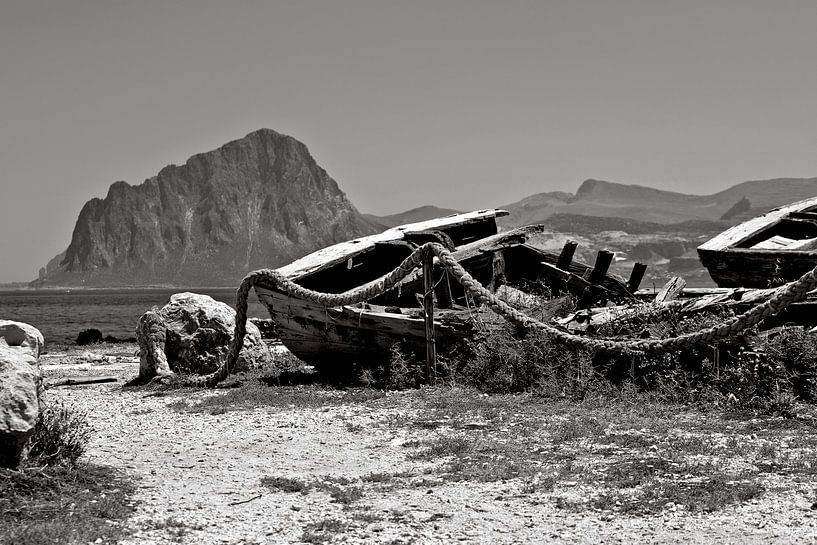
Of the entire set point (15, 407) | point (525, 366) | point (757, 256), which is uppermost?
point (757, 256)

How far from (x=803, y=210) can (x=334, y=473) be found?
1235 cm

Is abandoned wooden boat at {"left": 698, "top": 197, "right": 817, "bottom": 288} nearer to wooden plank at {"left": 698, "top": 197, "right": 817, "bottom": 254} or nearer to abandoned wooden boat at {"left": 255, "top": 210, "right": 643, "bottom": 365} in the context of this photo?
wooden plank at {"left": 698, "top": 197, "right": 817, "bottom": 254}

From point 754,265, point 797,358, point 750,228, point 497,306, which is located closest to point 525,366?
point 497,306

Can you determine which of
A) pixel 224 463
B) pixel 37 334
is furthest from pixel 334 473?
pixel 37 334

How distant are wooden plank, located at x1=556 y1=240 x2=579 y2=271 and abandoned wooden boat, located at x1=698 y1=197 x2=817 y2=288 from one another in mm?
2335

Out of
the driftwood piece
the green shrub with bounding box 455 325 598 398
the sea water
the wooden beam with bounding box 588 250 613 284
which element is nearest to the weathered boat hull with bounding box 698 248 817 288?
the wooden beam with bounding box 588 250 613 284

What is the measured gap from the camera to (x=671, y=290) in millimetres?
12328

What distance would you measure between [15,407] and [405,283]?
774 cm

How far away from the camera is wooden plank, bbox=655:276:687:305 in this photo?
1200cm

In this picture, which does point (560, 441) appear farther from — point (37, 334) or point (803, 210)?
point (803, 210)

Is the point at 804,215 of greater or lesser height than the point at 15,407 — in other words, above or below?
above

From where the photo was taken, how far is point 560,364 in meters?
10.3

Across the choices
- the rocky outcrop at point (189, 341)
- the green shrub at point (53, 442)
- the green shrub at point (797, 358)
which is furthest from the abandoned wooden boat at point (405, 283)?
the green shrub at point (53, 442)

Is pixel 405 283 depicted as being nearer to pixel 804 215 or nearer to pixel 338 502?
pixel 338 502
